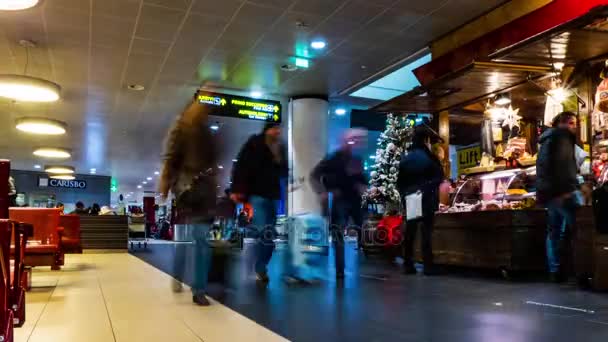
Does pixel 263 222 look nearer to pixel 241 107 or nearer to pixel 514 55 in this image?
pixel 514 55

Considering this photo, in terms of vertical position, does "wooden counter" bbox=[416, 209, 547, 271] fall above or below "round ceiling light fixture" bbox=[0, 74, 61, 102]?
below

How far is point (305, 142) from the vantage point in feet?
38.0

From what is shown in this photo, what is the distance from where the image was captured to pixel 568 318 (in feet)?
10.7

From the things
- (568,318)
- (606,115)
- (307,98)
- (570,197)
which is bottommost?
(568,318)

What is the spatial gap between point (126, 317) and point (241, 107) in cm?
800

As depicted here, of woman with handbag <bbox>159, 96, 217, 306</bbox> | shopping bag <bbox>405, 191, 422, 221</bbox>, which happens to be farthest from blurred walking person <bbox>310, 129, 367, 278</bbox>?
woman with handbag <bbox>159, 96, 217, 306</bbox>

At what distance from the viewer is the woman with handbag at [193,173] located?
4090mm

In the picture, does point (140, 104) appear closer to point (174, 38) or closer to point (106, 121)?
point (106, 121)

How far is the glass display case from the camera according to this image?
19.6 feet

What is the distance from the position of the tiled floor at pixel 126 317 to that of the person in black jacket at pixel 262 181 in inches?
36.4

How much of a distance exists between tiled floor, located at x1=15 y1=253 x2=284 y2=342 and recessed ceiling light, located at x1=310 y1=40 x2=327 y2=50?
478cm

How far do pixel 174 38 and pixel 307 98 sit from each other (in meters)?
4.25

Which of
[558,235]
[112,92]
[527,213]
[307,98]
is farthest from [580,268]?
[112,92]

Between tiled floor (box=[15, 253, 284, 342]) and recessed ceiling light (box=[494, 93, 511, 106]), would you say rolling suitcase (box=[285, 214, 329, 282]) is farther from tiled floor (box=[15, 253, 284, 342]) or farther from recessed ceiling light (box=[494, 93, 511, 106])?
recessed ceiling light (box=[494, 93, 511, 106])
